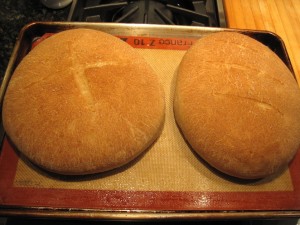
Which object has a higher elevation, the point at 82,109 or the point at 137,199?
the point at 82,109

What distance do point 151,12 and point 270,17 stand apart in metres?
0.67

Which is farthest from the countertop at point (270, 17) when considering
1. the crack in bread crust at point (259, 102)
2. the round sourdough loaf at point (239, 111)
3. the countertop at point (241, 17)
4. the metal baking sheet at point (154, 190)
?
the metal baking sheet at point (154, 190)

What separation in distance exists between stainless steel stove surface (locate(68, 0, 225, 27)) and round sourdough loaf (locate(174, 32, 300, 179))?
49 centimetres

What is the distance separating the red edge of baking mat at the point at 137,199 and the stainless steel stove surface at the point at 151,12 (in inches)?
35.1

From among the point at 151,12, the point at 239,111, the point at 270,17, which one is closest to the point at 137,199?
the point at 239,111

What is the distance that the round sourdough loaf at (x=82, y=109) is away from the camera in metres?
0.86

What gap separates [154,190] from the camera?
0.93m

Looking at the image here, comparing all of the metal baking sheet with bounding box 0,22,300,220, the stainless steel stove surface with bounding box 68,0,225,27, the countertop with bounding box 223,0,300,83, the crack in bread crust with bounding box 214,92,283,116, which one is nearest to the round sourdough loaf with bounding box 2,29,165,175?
the metal baking sheet with bounding box 0,22,300,220

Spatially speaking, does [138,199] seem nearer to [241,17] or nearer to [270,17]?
[241,17]

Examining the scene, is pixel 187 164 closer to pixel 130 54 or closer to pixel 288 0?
pixel 130 54

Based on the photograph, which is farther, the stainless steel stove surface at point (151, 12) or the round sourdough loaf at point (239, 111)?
the stainless steel stove surface at point (151, 12)

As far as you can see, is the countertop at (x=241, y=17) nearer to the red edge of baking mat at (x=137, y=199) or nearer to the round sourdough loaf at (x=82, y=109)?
the round sourdough loaf at (x=82, y=109)

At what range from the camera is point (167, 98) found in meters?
1.10

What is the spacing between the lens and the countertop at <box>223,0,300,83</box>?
1.45 meters
